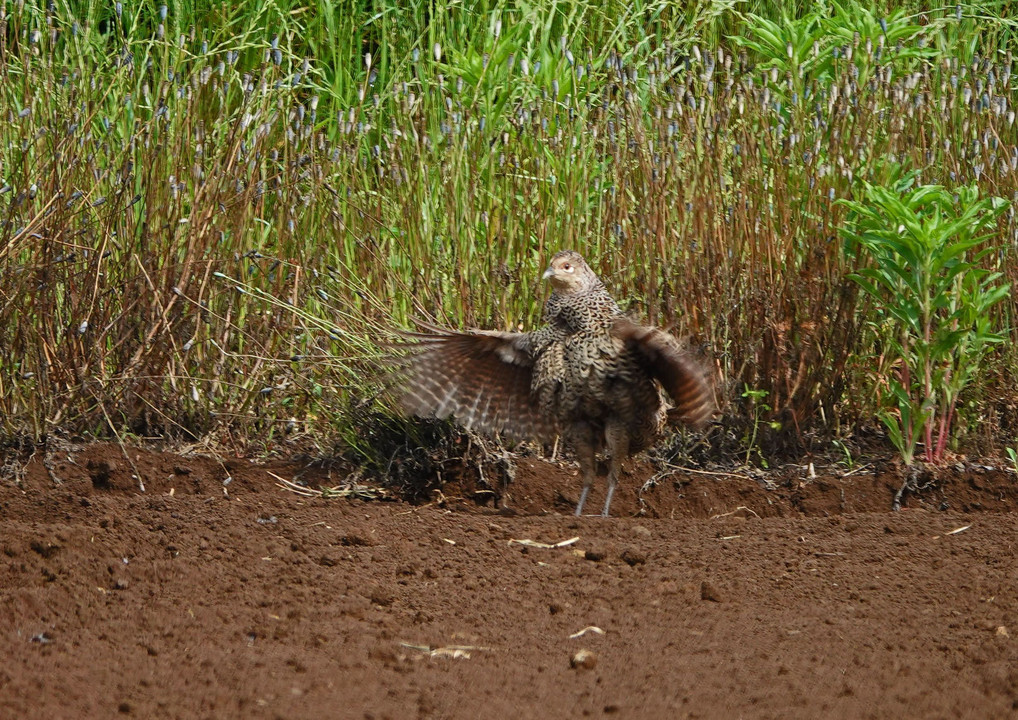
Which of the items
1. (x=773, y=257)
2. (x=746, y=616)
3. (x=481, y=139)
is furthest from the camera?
(x=481, y=139)

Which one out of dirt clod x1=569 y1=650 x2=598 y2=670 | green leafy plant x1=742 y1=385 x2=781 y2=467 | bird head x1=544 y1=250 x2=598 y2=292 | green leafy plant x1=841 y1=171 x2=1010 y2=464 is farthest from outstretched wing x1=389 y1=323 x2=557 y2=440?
dirt clod x1=569 y1=650 x2=598 y2=670

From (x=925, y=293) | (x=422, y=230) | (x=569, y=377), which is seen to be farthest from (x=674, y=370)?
(x=422, y=230)

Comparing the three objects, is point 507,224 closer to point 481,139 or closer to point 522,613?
point 481,139

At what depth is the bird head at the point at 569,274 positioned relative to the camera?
4438 millimetres

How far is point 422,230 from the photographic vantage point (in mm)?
5395

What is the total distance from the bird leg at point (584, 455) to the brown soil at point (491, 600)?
0.25m

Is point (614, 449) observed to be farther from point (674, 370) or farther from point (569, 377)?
point (674, 370)

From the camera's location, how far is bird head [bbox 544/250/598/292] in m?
4.44

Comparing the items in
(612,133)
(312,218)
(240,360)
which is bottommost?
(240,360)

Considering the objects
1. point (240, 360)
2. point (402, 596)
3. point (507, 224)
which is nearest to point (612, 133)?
point (507, 224)

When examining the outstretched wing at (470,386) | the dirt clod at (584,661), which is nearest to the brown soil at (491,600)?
the dirt clod at (584,661)

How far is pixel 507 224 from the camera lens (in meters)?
5.39

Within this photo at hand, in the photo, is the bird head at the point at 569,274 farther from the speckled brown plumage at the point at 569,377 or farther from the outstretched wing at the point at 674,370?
the outstretched wing at the point at 674,370

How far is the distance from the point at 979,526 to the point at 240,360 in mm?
2738
